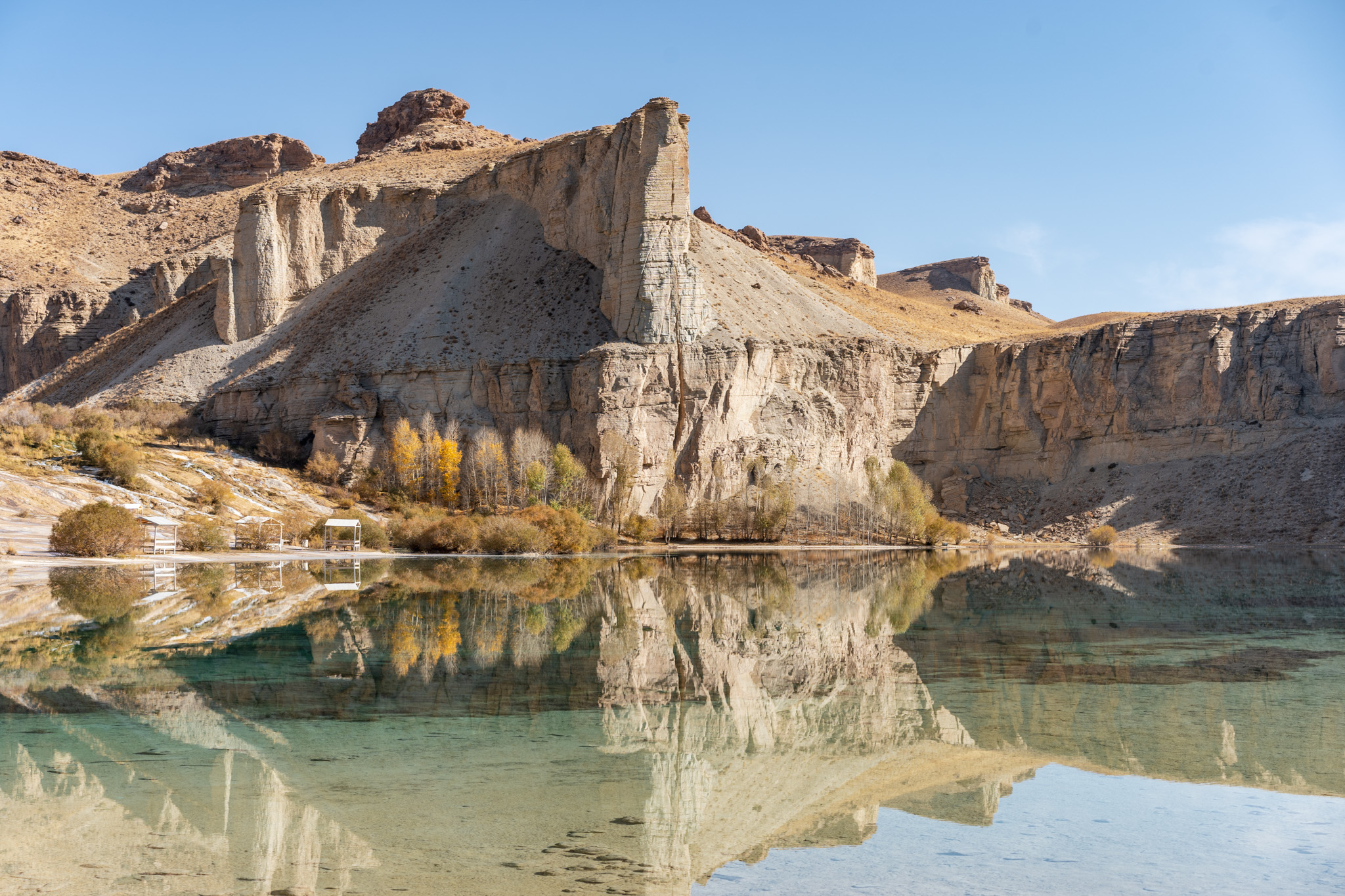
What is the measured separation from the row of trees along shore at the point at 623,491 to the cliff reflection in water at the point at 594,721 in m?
29.9

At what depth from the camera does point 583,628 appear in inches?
790

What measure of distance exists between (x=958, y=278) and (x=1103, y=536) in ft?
263

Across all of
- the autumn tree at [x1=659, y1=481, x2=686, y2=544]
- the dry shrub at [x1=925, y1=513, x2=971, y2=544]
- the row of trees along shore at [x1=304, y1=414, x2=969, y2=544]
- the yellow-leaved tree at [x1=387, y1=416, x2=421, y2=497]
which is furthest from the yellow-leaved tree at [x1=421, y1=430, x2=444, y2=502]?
the dry shrub at [x1=925, y1=513, x2=971, y2=544]

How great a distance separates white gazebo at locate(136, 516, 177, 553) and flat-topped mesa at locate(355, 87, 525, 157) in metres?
64.5

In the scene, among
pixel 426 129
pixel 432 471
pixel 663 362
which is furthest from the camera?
pixel 426 129

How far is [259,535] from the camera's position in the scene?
42.6 meters

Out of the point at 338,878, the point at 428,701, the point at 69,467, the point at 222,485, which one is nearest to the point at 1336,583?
the point at 428,701

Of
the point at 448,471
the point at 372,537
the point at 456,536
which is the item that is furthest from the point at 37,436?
the point at 456,536

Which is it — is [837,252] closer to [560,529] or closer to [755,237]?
[755,237]

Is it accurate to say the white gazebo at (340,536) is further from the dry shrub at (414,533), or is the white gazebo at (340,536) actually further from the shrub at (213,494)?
the shrub at (213,494)

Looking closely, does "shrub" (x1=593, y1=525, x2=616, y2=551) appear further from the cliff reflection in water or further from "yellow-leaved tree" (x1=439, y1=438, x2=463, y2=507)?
the cliff reflection in water

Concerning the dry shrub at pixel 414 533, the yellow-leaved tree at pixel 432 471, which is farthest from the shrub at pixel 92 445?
the yellow-leaved tree at pixel 432 471

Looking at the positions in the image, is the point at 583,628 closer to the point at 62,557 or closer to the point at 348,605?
the point at 348,605

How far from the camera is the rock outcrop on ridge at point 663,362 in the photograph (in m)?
60.5
